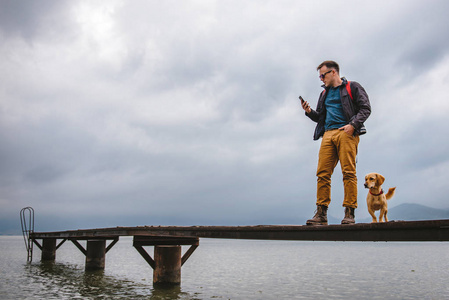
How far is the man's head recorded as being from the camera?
6.69m

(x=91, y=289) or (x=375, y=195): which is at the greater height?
(x=375, y=195)

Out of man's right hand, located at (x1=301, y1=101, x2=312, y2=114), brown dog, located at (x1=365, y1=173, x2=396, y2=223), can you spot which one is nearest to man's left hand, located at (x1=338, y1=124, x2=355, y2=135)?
man's right hand, located at (x1=301, y1=101, x2=312, y2=114)

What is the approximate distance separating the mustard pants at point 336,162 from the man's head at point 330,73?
92 cm

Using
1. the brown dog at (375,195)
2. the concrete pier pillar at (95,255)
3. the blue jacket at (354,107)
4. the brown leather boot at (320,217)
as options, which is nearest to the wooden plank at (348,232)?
the brown leather boot at (320,217)

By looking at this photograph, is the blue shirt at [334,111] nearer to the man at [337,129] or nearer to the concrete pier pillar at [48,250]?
the man at [337,129]

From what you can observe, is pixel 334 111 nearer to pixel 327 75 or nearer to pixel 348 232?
pixel 327 75

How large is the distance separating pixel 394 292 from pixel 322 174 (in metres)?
13.6

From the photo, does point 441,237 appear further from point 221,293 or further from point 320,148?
point 221,293

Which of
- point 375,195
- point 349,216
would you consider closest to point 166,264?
point 375,195

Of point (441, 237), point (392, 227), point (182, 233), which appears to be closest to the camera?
point (441, 237)

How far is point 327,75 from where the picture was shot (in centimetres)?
671

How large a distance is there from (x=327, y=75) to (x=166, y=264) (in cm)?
920

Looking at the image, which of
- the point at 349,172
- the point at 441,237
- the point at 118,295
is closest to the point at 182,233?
the point at 118,295

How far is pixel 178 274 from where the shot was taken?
1320 cm
